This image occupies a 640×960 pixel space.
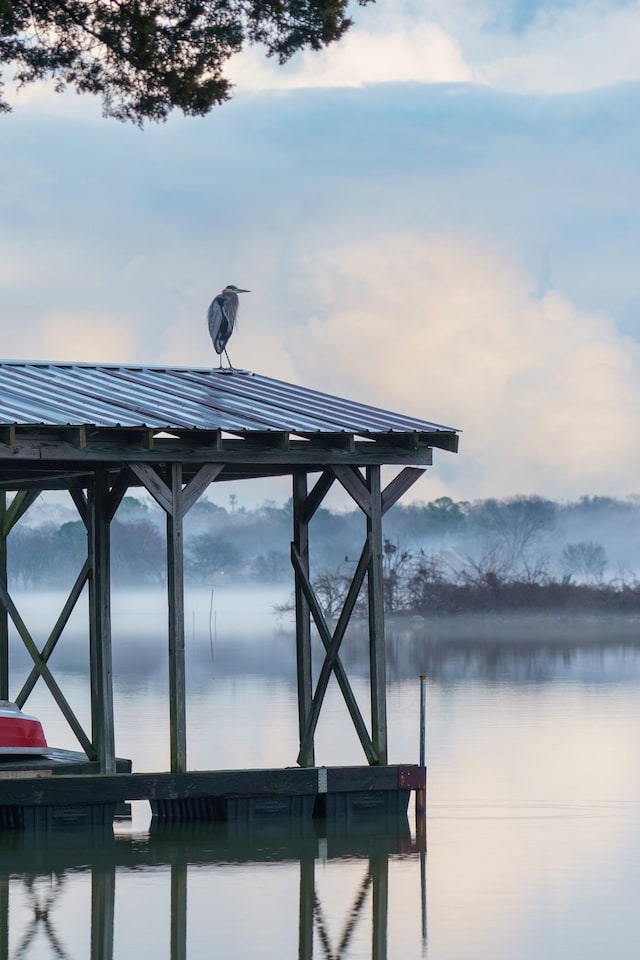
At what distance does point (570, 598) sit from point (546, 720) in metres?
38.2

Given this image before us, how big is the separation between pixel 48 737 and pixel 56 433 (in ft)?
28.7

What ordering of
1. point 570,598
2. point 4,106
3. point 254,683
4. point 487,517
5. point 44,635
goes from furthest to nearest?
1. point 487,517
2. point 570,598
3. point 44,635
4. point 254,683
5. point 4,106

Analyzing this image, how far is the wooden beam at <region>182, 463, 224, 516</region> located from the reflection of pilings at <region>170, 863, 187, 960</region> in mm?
3091

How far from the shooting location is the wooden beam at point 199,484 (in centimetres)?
1614

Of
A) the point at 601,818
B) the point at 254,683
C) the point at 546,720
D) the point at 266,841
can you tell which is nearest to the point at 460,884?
the point at 266,841

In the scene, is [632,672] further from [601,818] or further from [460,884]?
[460,884]

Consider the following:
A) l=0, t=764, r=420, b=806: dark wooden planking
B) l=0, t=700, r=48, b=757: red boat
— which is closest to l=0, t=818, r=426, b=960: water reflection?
l=0, t=764, r=420, b=806: dark wooden planking

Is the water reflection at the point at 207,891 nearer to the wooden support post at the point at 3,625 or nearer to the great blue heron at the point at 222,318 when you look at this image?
the wooden support post at the point at 3,625

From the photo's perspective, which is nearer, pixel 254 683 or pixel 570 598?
pixel 254 683

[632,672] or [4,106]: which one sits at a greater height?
[4,106]

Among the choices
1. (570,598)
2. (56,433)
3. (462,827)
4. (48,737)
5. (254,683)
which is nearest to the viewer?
(56,433)

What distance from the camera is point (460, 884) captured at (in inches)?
547

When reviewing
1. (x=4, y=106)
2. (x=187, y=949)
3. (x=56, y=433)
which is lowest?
(x=187, y=949)

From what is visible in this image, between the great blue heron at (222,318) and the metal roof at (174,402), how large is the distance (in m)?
0.56
